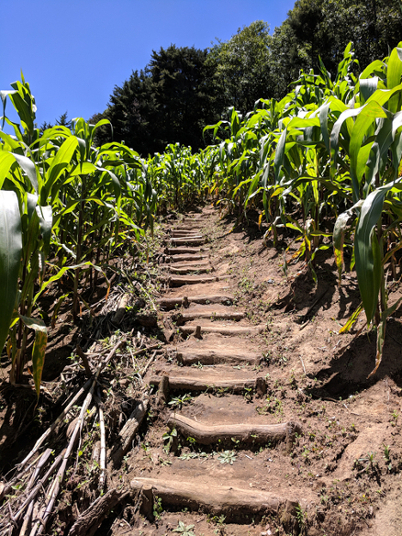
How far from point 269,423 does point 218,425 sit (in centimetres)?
24

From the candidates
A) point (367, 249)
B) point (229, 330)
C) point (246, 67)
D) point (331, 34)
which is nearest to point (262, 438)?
point (229, 330)

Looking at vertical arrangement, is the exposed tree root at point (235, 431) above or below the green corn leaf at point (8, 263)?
below

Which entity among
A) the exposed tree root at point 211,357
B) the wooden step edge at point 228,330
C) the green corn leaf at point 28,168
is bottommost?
the exposed tree root at point 211,357

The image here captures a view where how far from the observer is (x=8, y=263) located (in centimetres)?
60

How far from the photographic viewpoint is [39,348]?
111cm

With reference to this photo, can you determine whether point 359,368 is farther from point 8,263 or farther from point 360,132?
point 8,263

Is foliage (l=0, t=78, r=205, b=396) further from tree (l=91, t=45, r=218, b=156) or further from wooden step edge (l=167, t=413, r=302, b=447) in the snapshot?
tree (l=91, t=45, r=218, b=156)

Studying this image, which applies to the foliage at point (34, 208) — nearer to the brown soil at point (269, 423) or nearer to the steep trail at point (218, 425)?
the brown soil at point (269, 423)

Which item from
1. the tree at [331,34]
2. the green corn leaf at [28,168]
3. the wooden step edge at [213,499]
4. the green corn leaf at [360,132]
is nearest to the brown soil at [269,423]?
the wooden step edge at [213,499]

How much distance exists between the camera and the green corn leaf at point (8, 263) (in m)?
0.59

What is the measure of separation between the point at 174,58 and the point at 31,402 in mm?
30015

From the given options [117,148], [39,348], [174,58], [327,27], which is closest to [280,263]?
[117,148]

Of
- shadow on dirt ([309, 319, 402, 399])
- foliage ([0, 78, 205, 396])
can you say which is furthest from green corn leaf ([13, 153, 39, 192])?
shadow on dirt ([309, 319, 402, 399])

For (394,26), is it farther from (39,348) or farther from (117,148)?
(39,348)
